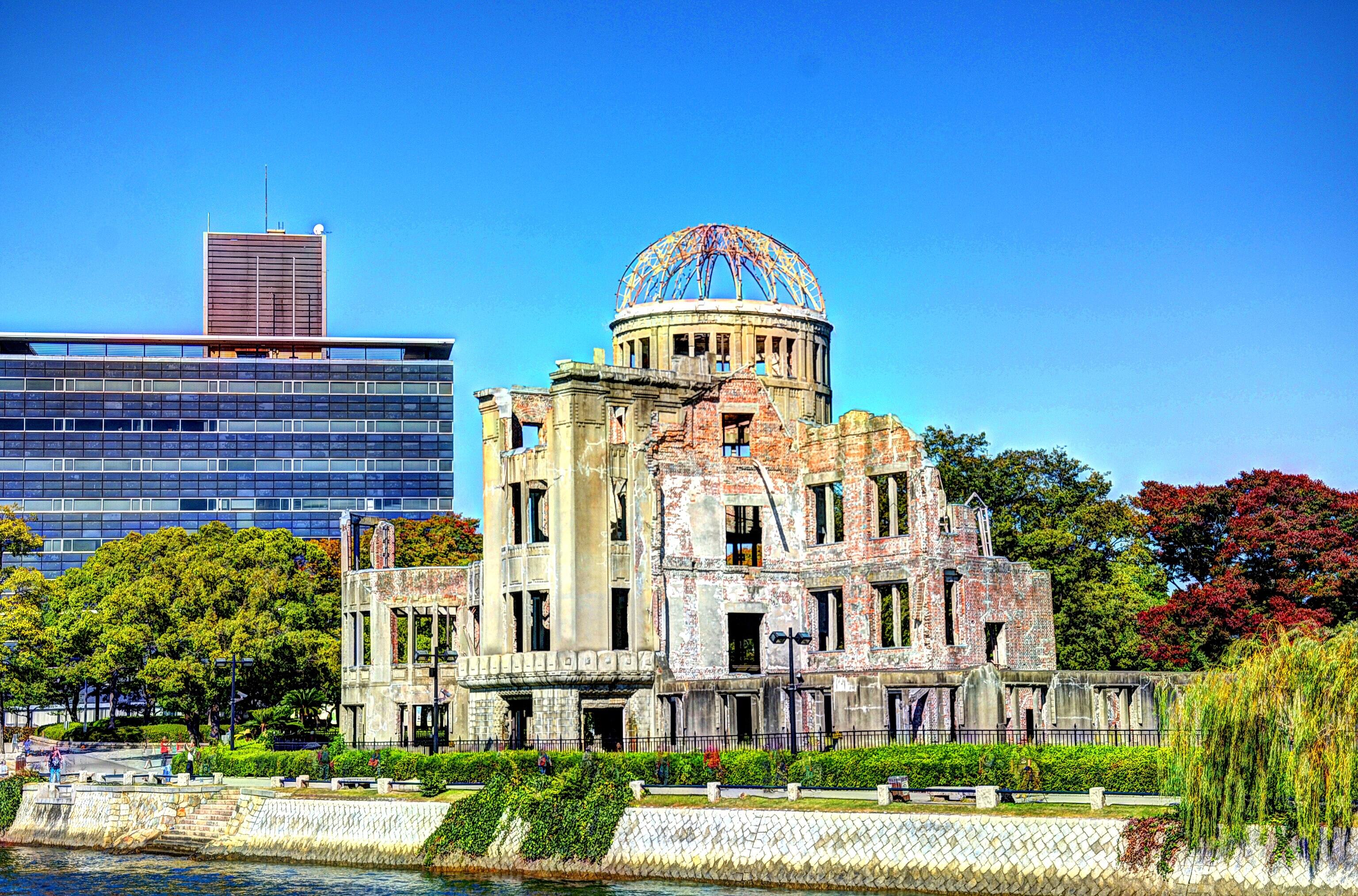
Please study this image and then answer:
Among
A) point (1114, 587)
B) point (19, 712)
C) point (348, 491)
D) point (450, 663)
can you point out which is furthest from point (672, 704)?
point (348, 491)

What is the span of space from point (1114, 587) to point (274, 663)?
112ft

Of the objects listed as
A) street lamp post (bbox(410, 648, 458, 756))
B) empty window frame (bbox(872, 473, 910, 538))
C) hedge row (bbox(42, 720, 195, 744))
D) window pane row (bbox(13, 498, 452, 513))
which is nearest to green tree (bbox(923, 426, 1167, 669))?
empty window frame (bbox(872, 473, 910, 538))

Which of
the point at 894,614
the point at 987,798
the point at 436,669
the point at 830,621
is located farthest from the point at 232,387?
the point at 987,798

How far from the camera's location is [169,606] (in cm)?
7706

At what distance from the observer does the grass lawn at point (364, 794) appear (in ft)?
157

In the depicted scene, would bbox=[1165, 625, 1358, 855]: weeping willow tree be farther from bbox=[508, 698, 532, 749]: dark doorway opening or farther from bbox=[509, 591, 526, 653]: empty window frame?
bbox=[509, 591, 526, 653]: empty window frame

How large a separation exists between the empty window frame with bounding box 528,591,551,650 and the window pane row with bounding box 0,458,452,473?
72791mm

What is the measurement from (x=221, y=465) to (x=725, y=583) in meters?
77.0

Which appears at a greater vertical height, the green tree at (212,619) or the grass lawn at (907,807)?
the green tree at (212,619)

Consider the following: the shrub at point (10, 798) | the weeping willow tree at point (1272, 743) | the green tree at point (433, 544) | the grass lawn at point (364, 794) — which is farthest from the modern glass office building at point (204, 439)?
the weeping willow tree at point (1272, 743)

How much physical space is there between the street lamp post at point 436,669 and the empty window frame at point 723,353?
14583mm

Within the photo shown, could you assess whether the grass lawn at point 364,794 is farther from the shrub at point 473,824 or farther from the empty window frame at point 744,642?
the empty window frame at point 744,642

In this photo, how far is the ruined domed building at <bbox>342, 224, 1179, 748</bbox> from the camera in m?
56.1

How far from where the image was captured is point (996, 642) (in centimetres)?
5806
